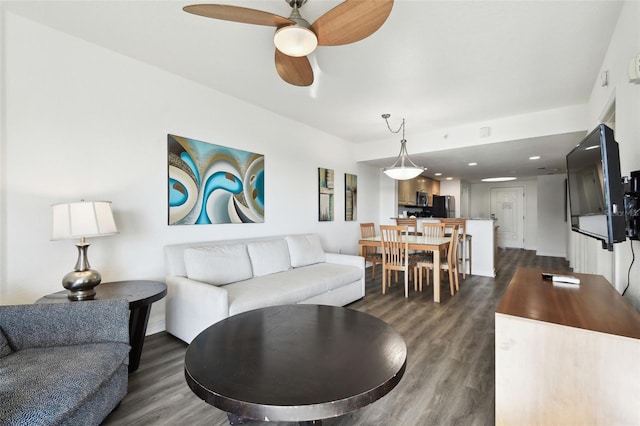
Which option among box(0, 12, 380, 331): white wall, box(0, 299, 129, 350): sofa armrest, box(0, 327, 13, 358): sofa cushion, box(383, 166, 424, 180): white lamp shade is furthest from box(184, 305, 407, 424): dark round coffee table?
box(383, 166, 424, 180): white lamp shade

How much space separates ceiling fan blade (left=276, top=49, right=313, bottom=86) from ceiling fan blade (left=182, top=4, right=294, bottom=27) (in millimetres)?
337

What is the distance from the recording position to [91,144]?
235 centimetres

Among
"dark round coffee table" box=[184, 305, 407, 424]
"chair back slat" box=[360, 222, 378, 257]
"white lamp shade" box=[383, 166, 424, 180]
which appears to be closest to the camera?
"dark round coffee table" box=[184, 305, 407, 424]

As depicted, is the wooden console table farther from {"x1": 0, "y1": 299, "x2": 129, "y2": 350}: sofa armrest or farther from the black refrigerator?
the black refrigerator

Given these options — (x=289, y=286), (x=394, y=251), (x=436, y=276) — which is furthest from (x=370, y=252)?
(x=289, y=286)

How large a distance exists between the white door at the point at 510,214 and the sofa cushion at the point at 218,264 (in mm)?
8402

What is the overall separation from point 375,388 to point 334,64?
2547 mm

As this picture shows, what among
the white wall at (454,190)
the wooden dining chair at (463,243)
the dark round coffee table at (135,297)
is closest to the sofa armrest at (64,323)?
the dark round coffee table at (135,297)

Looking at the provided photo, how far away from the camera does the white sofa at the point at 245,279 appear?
2.24 metres

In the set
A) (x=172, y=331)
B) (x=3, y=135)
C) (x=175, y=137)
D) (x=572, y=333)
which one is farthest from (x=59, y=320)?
(x=572, y=333)

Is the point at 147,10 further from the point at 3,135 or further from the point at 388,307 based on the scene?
the point at 388,307

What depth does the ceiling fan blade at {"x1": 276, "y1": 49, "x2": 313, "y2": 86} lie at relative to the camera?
1981 mm

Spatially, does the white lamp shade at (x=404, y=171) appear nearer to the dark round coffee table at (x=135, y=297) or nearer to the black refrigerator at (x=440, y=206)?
the dark round coffee table at (x=135, y=297)

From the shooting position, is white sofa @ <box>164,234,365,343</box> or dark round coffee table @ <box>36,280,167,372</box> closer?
dark round coffee table @ <box>36,280,167,372</box>
